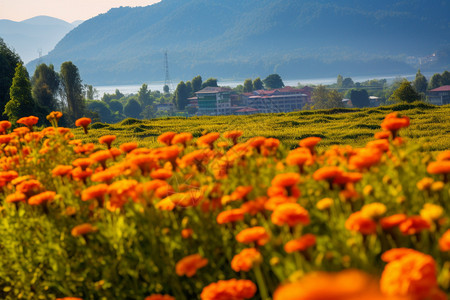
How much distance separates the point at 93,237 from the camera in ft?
8.30

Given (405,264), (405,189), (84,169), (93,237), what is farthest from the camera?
(84,169)

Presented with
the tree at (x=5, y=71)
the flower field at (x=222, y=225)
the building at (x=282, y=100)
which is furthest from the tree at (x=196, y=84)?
the flower field at (x=222, y=225)

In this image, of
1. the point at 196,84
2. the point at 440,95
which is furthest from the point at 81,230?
the point at 196,84

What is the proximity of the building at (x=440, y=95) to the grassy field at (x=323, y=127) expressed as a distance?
8830 cm

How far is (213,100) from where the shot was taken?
10838 centimetres

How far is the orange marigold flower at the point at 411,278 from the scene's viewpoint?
102 centimetres

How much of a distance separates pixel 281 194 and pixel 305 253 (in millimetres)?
484

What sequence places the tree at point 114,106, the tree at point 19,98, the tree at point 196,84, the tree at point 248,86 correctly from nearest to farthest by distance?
the tree at point 19,98, the tree at point 114,106, the tree at point 196,84, the tree at point 248,86

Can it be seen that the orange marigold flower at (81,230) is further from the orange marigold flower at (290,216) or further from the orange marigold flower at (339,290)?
the orange marigold flower at (339,290)

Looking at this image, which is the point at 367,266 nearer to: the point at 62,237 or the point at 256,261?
the point at 256,261

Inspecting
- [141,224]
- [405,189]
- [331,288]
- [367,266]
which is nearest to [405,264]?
[367,266]

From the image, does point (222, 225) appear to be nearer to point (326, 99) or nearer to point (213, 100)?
point (326, 99)

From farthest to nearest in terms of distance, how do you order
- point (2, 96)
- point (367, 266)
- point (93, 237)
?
point (2, 96)
point (93, 237)
point (367, 266)

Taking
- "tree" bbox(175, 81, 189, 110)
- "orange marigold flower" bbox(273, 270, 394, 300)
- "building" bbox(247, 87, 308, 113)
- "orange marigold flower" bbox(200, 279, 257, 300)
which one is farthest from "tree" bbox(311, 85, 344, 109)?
"orange marigold flower" bbox(273, 270, 394, 300)
